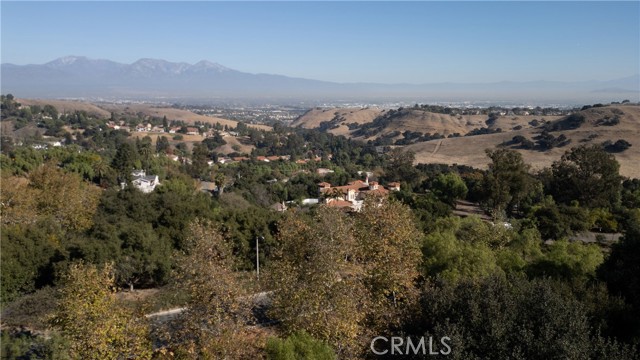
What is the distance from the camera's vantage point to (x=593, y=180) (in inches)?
1251

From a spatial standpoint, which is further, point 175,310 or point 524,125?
point 524,125

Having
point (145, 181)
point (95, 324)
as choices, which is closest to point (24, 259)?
point (95, 324)

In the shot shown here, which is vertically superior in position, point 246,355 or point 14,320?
point 246,355

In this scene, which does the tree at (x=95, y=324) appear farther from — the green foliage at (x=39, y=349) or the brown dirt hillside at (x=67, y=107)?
the brown dirt hillside at (x=67, y=107)

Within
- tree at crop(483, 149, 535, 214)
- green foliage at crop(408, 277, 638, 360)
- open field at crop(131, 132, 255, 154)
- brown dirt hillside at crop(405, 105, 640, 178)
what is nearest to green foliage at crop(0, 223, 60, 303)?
green foliage at crop(408, 277, 638, 360)

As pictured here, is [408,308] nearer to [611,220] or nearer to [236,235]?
[236,235]

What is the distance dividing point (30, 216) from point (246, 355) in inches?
658

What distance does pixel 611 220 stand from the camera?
88.5 ft

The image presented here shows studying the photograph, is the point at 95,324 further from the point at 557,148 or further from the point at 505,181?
the point at 557,148

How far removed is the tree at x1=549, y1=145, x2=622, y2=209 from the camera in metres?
31.4

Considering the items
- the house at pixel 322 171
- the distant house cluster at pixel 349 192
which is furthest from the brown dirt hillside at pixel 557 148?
the distant house cluster at pixel 349 192

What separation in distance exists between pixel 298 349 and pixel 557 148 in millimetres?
62410

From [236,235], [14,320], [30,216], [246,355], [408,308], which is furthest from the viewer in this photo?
[30,216]

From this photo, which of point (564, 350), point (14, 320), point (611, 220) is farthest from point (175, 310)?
point (611, 220)
